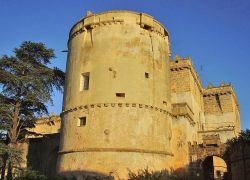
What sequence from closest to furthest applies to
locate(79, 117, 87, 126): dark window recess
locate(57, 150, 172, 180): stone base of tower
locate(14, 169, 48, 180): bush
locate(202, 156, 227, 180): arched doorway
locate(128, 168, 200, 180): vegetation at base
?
locate(128, 168, 200, 180): vegetation at base < locate(57, 150, 172, 180): stone base of tower < locate(14, 169, 48, 180): bush < locate(79, 117, 87, 126): dark window recess < locate(202, 156, 227, 180): arched doorway

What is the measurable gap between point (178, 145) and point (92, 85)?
307 inches

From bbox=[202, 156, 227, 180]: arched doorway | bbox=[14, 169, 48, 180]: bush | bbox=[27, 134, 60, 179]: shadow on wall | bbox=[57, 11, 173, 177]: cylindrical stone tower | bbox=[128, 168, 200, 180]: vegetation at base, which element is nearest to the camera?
bbox=[128, 168, 200, 180]: vegetation at base

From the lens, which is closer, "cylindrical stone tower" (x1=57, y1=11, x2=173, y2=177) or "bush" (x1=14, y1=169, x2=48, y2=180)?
"cylindrical stone tower" (x1=57, y1=11, x2=173, y2=177)

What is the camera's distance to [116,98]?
1969 cm

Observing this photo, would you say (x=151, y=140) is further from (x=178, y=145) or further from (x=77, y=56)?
(x=77, y=56)

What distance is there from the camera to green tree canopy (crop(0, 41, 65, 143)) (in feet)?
70.5

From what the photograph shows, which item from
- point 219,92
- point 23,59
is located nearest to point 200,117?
point 219,92

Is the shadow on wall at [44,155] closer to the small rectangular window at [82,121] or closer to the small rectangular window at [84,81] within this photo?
the small rectangular window at [82,121]

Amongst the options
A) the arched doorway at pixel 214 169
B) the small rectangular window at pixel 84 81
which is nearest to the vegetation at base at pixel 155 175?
the small rectangular window at pixel 84 81

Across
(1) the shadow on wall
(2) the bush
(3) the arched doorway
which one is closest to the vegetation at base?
(2) the bush

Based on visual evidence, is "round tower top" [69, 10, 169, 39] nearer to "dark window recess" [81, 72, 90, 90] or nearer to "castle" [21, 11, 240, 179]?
"castle" [21, 11, 240, 179]

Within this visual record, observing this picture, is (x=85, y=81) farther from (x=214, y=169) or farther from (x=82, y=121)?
(x=214, y=169)

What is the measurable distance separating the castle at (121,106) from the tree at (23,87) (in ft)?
6.56

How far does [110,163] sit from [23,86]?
8649mm
